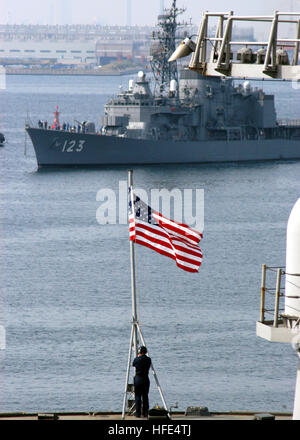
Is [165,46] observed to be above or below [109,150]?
above

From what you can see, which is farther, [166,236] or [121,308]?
[121,308]

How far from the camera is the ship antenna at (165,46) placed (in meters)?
105

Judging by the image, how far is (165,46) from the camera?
345 ft

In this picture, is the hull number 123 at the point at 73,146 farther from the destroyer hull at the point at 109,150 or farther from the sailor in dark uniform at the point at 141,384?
the sailor in dark uniform at the point at 141,384

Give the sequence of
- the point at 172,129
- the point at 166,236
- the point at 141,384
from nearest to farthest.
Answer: the point at 141,384 < the point at 166,236 < the point at 172,129

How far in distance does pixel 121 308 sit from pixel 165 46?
223ft

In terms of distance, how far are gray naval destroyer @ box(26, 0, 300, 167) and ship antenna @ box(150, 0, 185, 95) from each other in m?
0.10

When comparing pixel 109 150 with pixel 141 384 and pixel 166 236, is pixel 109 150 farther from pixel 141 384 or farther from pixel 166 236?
pixel 141 384

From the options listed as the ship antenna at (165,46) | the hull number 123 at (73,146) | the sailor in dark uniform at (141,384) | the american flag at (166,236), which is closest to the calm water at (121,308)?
the american flag at (166,236)

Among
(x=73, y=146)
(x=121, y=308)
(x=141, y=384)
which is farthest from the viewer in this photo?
(x=73, y=146)

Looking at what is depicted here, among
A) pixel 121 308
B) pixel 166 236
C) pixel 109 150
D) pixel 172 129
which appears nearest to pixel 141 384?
pixel 166 236

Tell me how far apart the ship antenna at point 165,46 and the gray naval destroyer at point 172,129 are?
4.0 inches

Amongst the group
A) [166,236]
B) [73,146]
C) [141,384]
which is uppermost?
[166,236]

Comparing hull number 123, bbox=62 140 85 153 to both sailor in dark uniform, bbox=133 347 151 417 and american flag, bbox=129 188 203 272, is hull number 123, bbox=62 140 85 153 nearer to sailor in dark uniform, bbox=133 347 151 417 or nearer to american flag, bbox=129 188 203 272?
american flag, bbox=129 188 203 272
